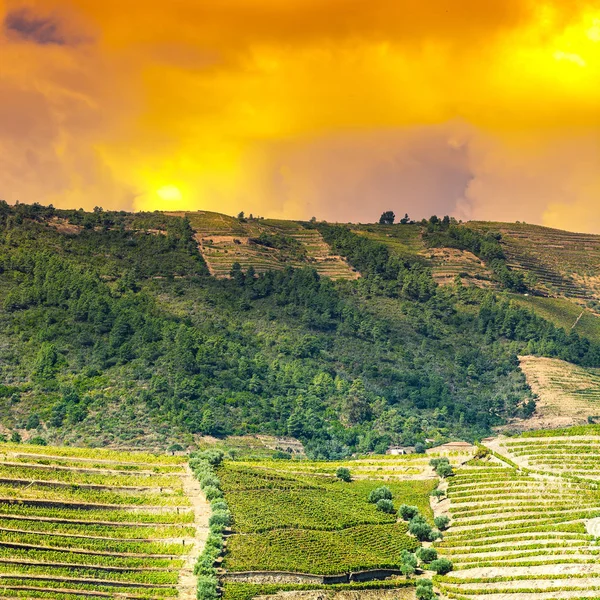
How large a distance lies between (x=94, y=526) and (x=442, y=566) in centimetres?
2715

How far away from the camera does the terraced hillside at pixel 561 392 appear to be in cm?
18025

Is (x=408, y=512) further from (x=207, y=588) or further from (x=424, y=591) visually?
(x=207, y=588)

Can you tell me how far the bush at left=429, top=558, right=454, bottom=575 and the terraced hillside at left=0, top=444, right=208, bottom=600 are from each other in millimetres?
18384

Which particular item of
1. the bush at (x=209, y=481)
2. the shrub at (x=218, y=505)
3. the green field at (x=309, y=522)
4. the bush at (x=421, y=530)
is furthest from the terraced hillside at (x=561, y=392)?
the shrub at (x=218, y=505)

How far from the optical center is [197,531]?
107 metres

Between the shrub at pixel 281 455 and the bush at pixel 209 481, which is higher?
the shrub at pixel 281 455

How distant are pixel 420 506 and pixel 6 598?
47770mm

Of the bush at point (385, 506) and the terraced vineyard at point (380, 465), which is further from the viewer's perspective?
the terraced vineyard at point (380, 465)

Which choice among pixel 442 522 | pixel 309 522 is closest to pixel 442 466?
pixel 442 522

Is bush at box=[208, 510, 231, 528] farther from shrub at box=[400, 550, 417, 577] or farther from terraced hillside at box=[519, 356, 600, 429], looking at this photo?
terraced hillside at box=[519, 356, 600, 429]

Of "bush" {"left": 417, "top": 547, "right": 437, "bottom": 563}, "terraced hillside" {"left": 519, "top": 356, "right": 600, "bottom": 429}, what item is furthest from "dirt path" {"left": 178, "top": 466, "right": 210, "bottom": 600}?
"terraced hillside" {"left": 519, "top": 356, "right": 600, "bottom": 429}

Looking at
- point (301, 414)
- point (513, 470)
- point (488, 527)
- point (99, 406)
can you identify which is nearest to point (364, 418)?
point (301, 414)

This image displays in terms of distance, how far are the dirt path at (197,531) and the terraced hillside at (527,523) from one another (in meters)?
18.7

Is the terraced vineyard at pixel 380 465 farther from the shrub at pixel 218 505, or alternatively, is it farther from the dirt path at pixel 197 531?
the shrub at pixel 218 505
